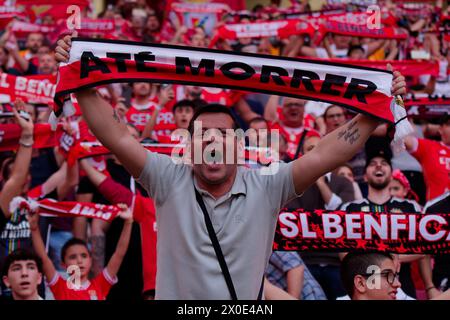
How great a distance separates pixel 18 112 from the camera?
7457mm

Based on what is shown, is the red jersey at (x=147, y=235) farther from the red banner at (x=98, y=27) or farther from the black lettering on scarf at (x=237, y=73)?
the red banner at (x=98, y=27)

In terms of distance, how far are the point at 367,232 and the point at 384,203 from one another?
1.65 m

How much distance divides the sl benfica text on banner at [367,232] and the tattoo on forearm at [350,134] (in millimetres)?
2133

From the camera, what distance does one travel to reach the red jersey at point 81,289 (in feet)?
24.2

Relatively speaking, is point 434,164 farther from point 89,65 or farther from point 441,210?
point 89,65

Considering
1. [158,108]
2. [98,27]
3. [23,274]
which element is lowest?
[23,274]

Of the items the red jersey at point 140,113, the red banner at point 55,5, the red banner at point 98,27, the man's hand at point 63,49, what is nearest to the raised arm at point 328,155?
the man's hand at point 63,49

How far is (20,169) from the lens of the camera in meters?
7.17

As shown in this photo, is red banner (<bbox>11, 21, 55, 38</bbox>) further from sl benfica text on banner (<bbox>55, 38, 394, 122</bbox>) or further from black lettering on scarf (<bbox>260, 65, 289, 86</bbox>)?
black lettering on scarf (<bbox>260, 65, 289, 86</bbox>)

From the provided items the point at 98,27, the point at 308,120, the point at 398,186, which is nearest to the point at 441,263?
the point at 398,186

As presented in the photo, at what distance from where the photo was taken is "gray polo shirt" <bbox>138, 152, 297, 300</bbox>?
4.00 meters
